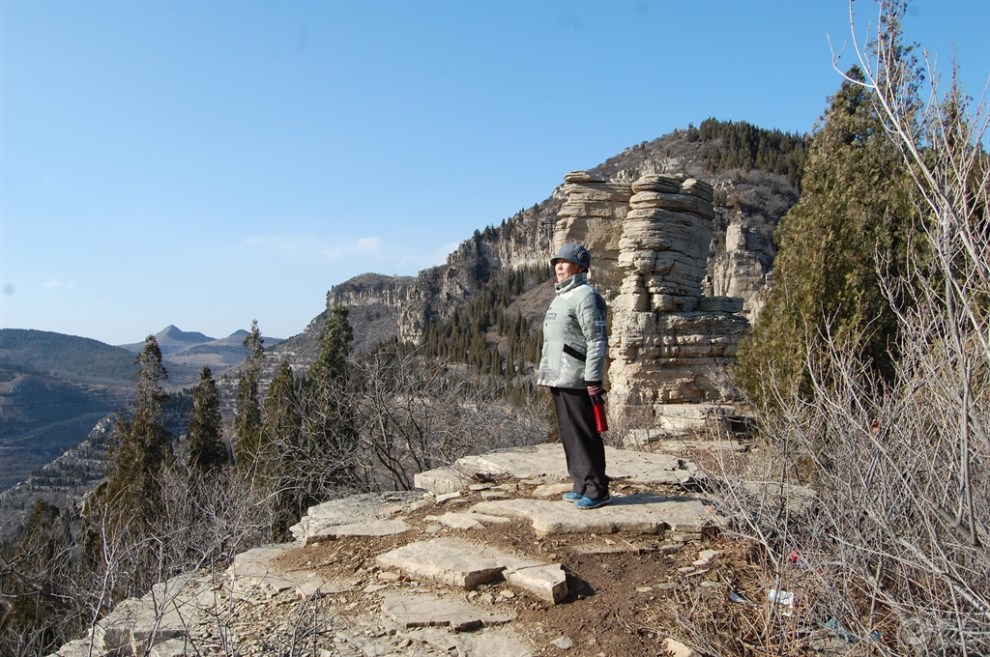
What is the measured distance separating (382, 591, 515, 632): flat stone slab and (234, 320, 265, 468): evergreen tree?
1381 centimetres

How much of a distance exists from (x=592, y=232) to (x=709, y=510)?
40.7ft

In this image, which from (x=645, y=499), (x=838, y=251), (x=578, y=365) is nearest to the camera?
(x=578, y=365)

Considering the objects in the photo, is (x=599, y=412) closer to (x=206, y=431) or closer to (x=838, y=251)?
(x=838, y=251)

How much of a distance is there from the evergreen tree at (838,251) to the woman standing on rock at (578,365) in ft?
8.13

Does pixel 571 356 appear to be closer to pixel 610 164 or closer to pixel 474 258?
pixel 610 164

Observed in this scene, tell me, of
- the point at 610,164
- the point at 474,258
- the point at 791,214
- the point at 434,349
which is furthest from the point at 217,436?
the point at 474,258

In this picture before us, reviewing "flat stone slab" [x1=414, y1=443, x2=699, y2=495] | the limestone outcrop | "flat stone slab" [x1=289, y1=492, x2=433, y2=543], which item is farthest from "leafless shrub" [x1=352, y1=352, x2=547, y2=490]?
the limestone outcrop

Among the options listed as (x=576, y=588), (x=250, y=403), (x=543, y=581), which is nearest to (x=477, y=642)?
(x=543, y=581)

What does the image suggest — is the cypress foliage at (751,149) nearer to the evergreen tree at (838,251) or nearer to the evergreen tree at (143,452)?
the evergreen tree at (143,452)

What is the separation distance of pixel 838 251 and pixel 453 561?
206 inches

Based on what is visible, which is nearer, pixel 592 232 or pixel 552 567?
pixel 552 567

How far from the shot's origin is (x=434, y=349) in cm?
8044

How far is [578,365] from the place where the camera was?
492 centimetres

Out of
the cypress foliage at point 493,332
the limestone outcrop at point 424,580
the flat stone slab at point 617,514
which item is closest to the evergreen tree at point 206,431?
the limestone outcrop at point 424,580
